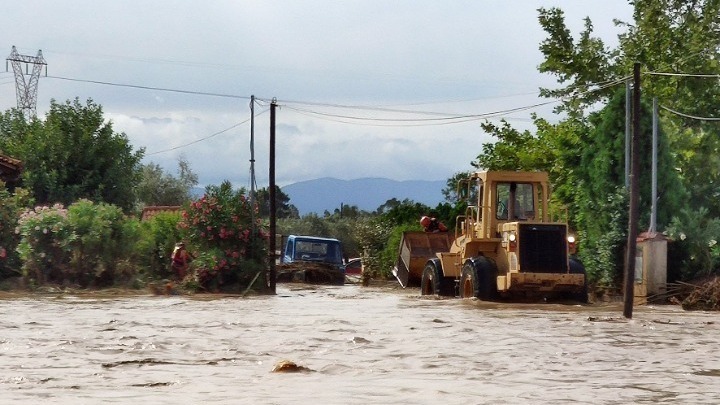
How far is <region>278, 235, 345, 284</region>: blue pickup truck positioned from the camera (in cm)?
4525

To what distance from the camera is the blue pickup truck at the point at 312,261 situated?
4525 centimetres

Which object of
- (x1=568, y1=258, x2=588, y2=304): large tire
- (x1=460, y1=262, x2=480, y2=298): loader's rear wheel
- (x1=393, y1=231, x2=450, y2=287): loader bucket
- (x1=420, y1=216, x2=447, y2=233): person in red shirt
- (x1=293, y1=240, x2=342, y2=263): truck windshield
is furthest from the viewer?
(x1=293, y1=240, x2=342, y2=263): truck windshield

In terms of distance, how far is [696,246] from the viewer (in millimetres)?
29766

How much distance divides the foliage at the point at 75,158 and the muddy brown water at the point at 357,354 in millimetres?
20873

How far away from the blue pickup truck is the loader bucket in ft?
33.4

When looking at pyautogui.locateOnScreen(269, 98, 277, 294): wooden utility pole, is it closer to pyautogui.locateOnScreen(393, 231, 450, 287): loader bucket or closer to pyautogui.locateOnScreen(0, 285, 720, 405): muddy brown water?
pyautogui.locateOnScreen(393, 231, 450, 287): loader bucket

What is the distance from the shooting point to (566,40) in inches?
1820

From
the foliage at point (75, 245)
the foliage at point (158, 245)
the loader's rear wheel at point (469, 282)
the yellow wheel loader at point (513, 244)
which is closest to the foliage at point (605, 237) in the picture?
the yellow wheel loader at point (513, 244)

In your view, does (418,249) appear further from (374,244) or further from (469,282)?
(374,244)

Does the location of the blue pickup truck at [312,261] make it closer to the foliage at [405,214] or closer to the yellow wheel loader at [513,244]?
the foliage at [405,214]

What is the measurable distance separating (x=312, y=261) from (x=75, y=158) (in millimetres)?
9955

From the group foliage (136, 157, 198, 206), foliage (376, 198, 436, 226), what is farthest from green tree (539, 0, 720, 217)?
foliage (136, 157, 198, 206)

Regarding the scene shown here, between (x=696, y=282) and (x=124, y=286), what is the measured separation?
14147 mm

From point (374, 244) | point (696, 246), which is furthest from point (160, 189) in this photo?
point (696, 246)
